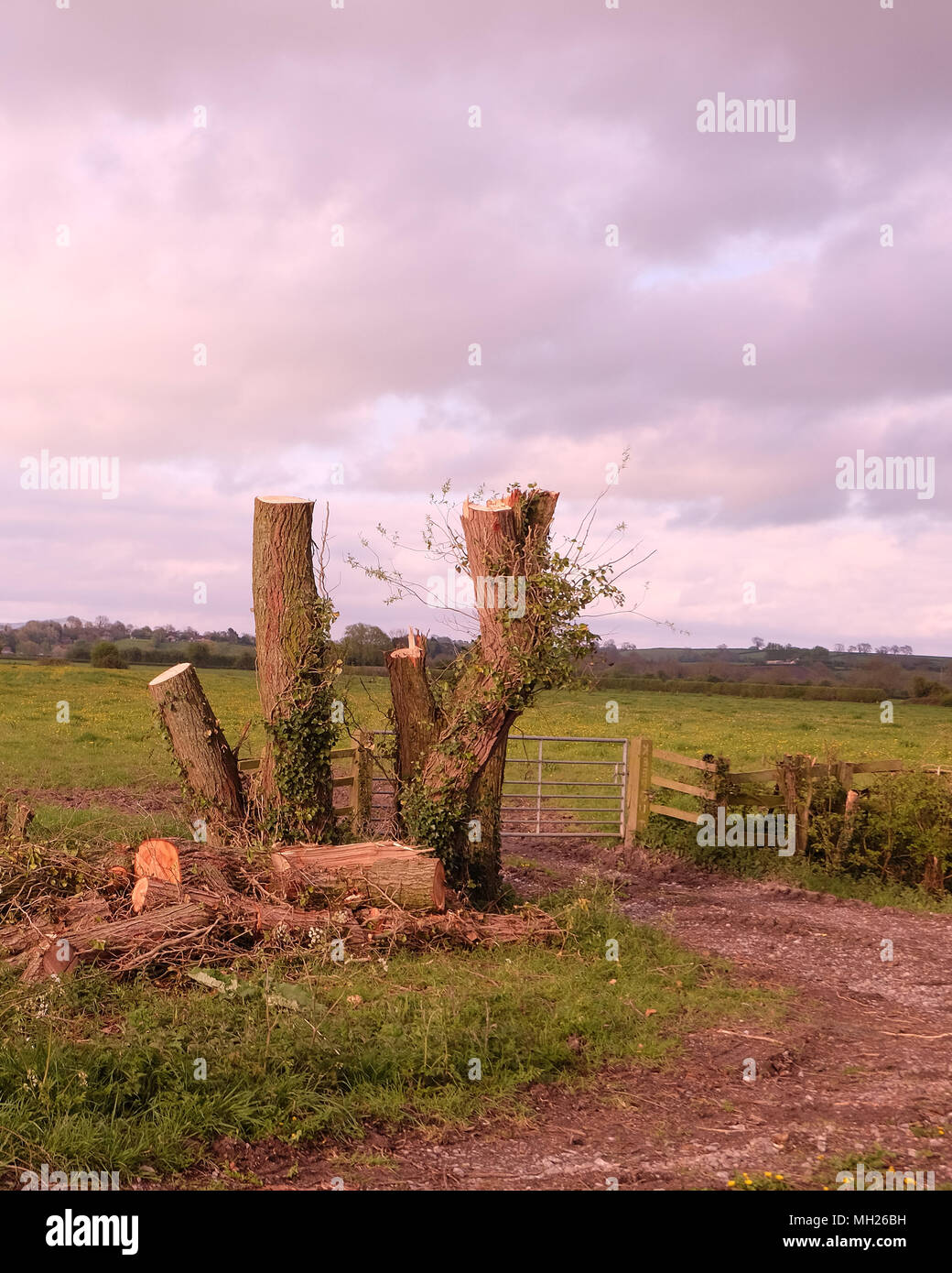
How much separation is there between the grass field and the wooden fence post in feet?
5.35

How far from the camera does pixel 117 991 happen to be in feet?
23.1

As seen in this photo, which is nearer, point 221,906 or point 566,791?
point 221,906

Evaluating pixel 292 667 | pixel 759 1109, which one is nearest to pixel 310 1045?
pixel 759 1109

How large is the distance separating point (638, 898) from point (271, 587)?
227 inches

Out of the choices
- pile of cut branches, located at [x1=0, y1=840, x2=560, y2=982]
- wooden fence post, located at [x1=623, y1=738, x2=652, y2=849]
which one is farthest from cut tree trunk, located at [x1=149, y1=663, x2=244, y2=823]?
wooden fence post, located at [x1=623, y1=738, x2=652, y2=849]

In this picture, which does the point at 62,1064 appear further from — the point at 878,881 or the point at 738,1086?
the point at 878,881

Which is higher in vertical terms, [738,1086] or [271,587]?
[271,587]

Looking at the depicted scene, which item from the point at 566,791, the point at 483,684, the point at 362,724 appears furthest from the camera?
the point at 566,791

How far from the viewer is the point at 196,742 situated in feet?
35.2

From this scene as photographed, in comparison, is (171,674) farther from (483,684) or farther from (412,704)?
(483,684)

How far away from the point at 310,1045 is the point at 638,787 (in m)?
9.26

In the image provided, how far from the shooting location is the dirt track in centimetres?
508

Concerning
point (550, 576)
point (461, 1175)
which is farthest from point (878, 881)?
point (461, 1175)
